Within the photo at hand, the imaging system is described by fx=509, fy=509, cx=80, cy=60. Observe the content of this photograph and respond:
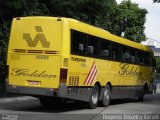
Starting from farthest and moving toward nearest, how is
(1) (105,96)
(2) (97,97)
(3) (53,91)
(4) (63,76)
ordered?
(1) (105,96) < (2) (97,97) < (4) (63,76) < (3) (53,91)

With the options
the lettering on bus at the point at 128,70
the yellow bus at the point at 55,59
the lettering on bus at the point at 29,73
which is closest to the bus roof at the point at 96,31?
the yellow bus at the point at 55,59

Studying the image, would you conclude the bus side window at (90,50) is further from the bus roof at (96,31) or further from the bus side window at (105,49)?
the bus side window at (105,49)

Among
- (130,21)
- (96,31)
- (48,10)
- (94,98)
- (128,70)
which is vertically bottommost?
(94,98)

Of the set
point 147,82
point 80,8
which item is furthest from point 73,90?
point 80,8

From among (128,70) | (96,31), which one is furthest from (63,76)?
(128,70)

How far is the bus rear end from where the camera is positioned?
17750 mm

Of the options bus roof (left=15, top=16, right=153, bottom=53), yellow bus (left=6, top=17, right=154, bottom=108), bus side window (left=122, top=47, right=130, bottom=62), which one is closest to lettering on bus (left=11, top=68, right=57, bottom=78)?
yellow bus (left=6, top=17, right=154, bottom=108)

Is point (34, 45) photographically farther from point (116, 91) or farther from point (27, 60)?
point (116, 91)

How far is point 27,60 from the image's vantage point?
59.7ft

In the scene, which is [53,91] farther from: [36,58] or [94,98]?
[94,98]

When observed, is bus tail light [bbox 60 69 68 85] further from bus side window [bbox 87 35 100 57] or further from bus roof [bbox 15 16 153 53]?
bus side window [bbox 87 35 100 57]

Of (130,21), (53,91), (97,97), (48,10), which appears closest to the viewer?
(53,91)

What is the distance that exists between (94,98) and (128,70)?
17.3 ft

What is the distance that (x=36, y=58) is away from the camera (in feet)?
59.3
